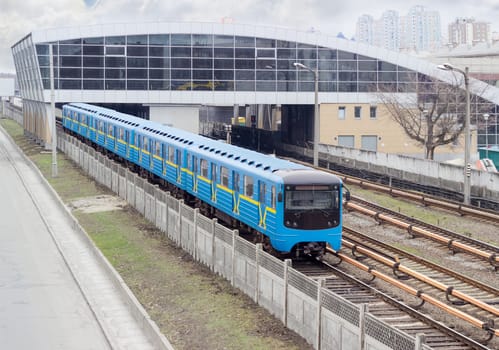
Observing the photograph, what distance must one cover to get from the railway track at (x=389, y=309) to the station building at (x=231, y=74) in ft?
156

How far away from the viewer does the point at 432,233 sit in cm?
3097

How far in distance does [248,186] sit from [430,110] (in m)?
40.0

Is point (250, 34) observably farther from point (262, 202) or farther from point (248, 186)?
point (262, 202)

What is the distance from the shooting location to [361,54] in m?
74.8

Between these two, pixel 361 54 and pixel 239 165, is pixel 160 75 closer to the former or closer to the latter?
pixel 361 54

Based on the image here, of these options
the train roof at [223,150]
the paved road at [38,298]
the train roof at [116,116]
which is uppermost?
the train roof at [116,116]

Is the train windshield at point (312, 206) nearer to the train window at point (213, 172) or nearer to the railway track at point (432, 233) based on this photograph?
Result: the railway track at point (432, 233)

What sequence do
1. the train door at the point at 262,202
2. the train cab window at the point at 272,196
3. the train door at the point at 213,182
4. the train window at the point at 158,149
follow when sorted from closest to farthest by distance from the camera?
the train cab window at the point at 272,196, the train door at the point at 262,202, the train door at the point at 213,182, the train window at the point at 158,149

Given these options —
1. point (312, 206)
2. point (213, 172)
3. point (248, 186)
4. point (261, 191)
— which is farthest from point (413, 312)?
point (213, 172)

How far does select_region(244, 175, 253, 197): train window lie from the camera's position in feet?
90.4

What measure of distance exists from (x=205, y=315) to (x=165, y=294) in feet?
9.02

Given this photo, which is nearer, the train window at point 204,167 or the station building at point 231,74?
the train window at point 204,167

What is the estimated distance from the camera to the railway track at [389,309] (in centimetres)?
1819

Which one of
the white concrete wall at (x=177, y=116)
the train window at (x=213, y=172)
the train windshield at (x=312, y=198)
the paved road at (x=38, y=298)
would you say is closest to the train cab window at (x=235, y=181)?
the train window at (x=213, y=172)
